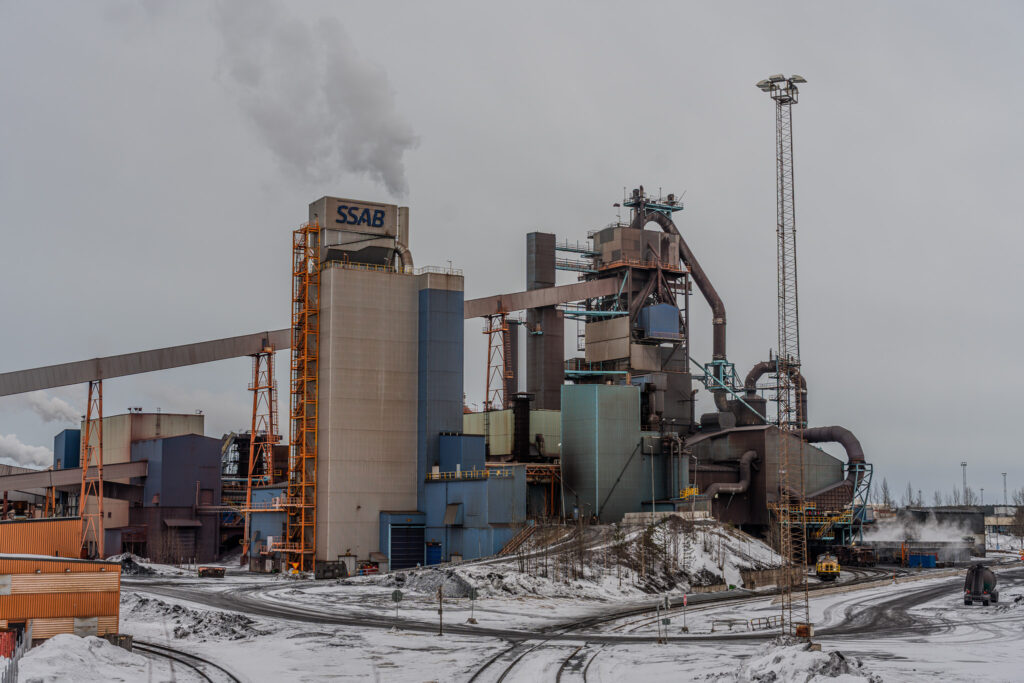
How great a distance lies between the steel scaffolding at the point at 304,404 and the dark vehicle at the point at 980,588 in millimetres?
45716

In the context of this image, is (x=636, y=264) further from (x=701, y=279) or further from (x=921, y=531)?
(x=921, y=531)

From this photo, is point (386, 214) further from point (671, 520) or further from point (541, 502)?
point (671, 520)

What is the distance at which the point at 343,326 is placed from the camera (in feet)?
281

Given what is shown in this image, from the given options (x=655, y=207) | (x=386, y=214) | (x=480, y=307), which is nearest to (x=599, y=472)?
(x=480, y=307)

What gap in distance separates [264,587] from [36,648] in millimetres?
31885

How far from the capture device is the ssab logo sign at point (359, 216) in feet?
293

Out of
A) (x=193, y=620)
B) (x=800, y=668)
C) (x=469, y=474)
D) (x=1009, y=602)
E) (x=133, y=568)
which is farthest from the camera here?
(x=133, y=568)

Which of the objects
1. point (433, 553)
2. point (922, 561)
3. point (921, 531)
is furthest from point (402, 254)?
point (921, 531)

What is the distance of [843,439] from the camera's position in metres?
107

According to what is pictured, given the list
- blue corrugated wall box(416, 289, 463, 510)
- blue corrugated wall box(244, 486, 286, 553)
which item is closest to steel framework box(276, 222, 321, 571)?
blue corrugated wall box(244, 486, 286, 553)

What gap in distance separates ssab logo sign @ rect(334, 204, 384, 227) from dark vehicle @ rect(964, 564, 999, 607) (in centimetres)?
5087

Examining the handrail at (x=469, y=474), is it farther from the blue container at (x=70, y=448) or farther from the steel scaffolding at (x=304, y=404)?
the blue container at (x=70, y=448)

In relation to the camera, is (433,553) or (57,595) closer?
(57,595)

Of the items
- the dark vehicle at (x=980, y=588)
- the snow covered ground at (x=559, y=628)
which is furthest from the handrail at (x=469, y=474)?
the dark vehicle at (x=980, y=588)
